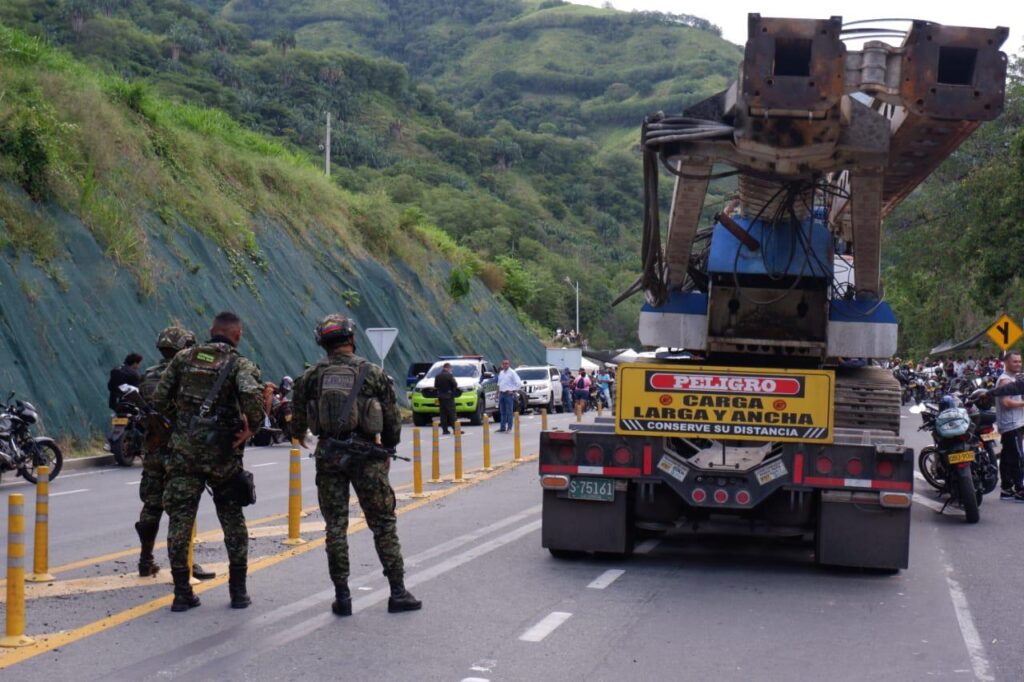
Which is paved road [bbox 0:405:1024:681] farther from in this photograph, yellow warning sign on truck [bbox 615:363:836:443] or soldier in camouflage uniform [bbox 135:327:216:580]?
yellow warning sign on truck [bbox 615:363:836:443]

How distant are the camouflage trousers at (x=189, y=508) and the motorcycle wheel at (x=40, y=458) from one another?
968 centimetres

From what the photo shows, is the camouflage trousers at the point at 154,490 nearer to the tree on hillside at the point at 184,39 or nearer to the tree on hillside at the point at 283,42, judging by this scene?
the tree on hillside at the point at 184,39

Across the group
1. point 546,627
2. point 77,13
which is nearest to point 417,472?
point 546,627

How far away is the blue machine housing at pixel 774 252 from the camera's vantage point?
1105 cm

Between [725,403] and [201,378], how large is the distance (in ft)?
13.7

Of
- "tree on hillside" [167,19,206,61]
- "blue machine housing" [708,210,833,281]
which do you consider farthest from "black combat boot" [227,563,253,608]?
"tree on hillside" [167,19,206,61]

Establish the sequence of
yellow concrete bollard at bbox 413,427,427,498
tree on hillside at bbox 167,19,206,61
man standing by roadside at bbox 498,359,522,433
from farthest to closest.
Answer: tree on hillside at bbox 167,19,206,61, man standing by roadside at bbox 498,359,522,433, yellow concrete bollard at bbox 413,427,427,498

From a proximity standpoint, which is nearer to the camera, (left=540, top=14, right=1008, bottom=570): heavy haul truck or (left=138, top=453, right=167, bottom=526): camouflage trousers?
(left=540, top=14, right=1008, bottom=570): heavy haul truck

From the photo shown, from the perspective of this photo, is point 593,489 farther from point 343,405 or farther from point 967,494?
point 967,494

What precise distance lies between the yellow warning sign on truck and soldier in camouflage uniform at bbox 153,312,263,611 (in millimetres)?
3337

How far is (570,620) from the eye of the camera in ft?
28.1

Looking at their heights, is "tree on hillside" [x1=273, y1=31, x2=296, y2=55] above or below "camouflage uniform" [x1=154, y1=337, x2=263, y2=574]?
above

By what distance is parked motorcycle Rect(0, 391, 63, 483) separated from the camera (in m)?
17.4

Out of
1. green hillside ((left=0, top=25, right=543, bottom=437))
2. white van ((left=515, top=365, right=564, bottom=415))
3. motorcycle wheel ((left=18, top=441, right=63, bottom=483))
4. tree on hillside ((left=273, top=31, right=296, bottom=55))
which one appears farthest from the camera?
tree on hillside ((left=273, top=31, right=296, bottom=55))
